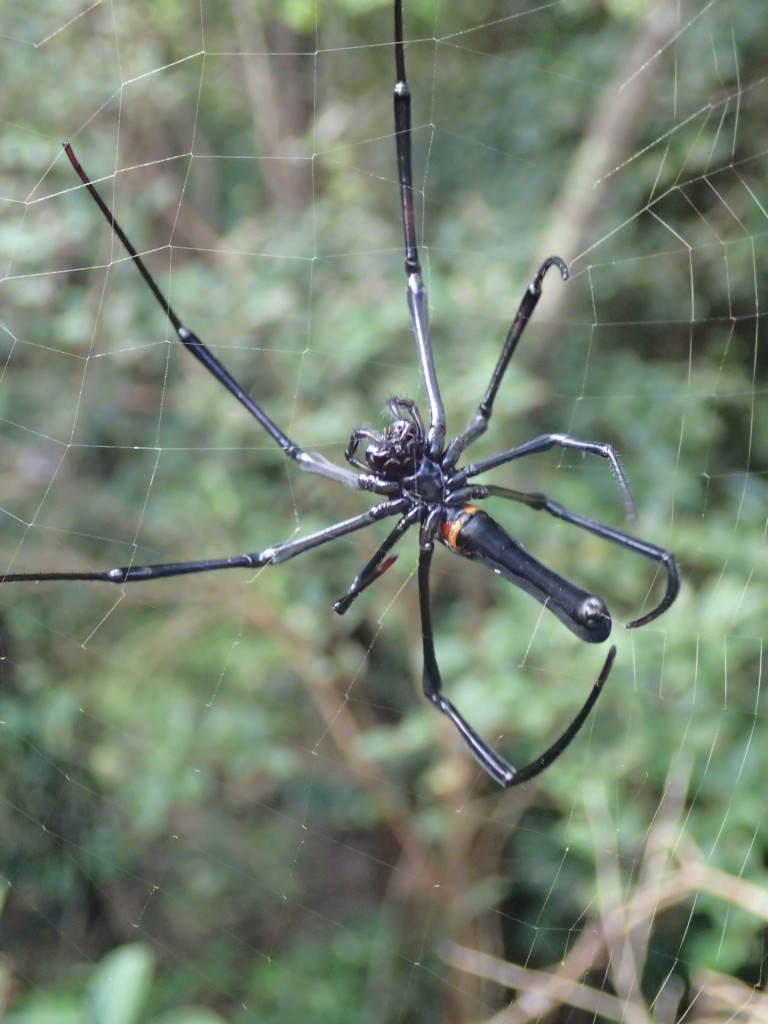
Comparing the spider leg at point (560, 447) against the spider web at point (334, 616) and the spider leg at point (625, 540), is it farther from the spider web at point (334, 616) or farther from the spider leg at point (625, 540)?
the spider web at point (334, 616)

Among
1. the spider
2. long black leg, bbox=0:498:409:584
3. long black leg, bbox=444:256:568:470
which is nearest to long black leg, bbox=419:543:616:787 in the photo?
the spider

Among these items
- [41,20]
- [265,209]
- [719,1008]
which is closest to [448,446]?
[719,1008]

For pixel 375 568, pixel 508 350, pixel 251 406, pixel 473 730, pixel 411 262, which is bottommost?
pixel 473 730

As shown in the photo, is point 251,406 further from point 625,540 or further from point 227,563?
point 625,540

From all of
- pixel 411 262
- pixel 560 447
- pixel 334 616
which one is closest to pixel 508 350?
pixel 560 447

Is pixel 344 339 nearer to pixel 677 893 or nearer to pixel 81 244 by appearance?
pixel 81 244

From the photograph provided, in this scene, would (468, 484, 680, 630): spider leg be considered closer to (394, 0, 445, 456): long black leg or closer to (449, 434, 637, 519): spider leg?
(449, 434, 637, 519): spider leg
